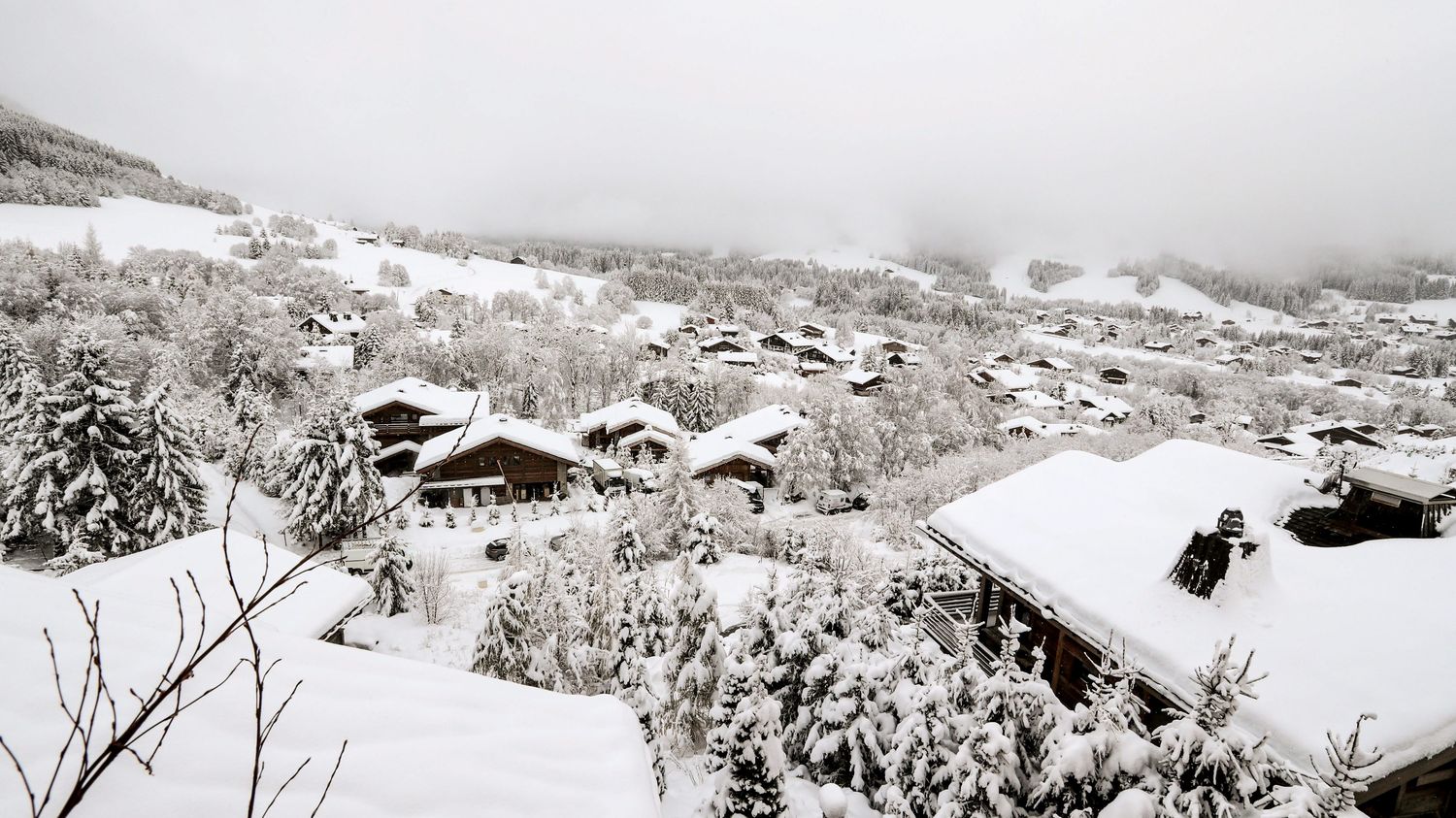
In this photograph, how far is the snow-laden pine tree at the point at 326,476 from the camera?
25453mm

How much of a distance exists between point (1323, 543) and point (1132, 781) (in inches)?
355

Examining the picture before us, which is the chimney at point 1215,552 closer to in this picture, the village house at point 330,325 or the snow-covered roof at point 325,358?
the snow-covered roof at point 325,358

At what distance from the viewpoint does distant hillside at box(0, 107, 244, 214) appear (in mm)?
90625

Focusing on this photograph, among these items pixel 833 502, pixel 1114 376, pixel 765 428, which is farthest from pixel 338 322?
→ pixel 1114 376

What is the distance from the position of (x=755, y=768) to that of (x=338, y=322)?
80558 mm

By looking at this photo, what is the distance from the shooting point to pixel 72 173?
99.5 m

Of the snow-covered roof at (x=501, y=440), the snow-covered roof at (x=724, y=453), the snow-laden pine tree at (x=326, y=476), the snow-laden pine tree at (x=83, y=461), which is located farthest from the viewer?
the snow-covered roof at (x=724, y=453)

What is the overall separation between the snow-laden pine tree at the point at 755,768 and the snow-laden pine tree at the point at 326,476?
2316cm

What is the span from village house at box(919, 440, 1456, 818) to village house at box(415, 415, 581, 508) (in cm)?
2637

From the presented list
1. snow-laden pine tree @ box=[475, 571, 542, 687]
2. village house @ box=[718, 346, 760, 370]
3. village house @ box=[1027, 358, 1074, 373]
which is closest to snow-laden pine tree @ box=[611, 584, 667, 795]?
snow-laden pine tree @ box=[475, 571, 542, 687]

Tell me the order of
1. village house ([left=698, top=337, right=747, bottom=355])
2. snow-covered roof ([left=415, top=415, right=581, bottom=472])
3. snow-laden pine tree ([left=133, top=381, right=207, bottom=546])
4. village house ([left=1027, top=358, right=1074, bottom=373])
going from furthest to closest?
village house ([left=1027, top=358, right=1074, bottom=373]), village house ([left=698, top=337, right=747, bottom=355]), snow-covered roof ([left=415, top=415, right=581, bottom=472]), snow-laden pine tree ([left=133, top=381, right=207, bottom=546])

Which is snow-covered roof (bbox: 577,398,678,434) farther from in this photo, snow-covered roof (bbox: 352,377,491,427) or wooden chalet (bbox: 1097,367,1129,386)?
wooden chalet (bbox: 1097,367,1129,386)

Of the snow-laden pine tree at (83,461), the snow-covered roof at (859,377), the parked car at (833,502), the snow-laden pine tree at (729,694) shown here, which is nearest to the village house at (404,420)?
the snow-laden pine tree at (83,461)

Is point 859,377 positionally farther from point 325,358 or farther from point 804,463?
point 325,358
